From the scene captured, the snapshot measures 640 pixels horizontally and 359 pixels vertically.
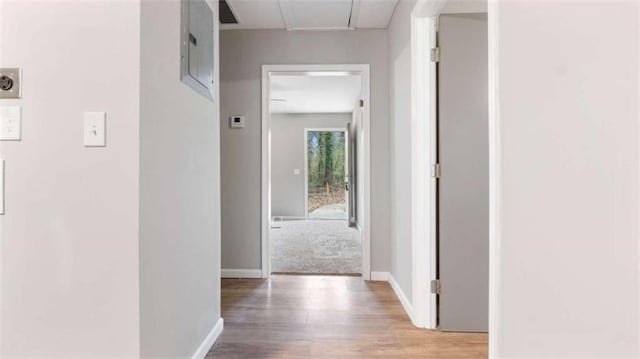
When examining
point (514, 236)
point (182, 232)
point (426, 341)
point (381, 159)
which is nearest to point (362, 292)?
point (426, 341)

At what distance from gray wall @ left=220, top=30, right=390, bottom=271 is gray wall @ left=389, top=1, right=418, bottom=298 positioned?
0.17 metres

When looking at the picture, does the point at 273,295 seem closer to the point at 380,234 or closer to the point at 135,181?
the point at 380,234

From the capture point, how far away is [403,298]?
269 cm

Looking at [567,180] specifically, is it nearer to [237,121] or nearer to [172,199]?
[172,199]

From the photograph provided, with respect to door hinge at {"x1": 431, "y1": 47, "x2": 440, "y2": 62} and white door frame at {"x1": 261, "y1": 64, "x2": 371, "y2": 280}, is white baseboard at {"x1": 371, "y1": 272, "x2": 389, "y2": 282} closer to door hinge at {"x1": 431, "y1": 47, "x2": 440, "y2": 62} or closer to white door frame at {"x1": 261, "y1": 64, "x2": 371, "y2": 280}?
white door frame at {"x1": 261, "y1": 64, "x2": 371, "y2": 280}

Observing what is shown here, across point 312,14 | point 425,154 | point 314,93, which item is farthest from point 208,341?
point 314,93

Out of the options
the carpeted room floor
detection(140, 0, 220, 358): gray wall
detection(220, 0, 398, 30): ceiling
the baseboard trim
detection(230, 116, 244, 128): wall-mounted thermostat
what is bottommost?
the carpeted room floor

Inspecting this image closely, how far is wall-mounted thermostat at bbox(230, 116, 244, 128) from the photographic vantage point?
346 centimetres

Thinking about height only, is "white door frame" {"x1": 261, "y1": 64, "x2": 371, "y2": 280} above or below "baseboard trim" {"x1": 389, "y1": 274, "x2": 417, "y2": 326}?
above

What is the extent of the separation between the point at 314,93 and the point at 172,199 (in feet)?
16.4

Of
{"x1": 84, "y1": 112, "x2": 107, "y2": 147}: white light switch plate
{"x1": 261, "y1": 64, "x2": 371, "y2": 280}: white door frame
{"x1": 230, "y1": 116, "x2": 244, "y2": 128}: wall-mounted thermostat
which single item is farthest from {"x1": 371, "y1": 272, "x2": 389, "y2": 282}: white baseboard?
{"x1": 84, "y1": 112, "x2": 107, "y2": 147}: white light switch plate

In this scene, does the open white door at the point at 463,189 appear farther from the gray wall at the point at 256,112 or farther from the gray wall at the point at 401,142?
the gray wall at the point at 256,112

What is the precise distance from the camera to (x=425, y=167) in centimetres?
225

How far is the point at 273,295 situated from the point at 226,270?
76 centimetres
